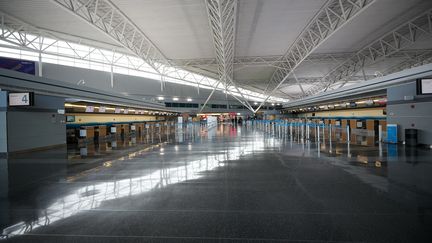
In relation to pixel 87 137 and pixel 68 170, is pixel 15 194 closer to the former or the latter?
pixel 68 170

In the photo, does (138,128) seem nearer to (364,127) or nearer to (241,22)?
(241,22)

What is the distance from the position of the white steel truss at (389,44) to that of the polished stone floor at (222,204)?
1904cm

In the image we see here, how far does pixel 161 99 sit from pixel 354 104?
109 feet

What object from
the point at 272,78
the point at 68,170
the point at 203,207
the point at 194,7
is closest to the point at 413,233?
the point at 203,207

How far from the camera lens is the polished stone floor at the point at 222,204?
9.16 feet

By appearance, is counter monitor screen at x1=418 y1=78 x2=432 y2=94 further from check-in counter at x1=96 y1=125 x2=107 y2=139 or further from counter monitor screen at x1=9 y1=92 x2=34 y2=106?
check-in counter at x1=96 y1=125 x2=107 y2=139

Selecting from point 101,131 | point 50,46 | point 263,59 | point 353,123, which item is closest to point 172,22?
point 101,131

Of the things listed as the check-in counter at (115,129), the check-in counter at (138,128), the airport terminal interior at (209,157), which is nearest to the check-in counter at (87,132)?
the airport terminal interior at (209,157)

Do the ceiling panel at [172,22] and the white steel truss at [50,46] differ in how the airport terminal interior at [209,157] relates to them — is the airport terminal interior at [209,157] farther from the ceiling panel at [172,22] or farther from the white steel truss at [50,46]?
the white steel truss at [50,46]

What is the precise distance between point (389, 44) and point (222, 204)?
27.2m

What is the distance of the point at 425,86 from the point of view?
9.41 meters

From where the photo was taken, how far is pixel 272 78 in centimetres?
4384

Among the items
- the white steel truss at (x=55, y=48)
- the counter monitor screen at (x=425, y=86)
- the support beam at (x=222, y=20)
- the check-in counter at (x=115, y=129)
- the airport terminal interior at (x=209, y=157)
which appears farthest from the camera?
the white steel truss at (x=55, y=48)

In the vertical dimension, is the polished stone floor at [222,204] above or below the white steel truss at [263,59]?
below
